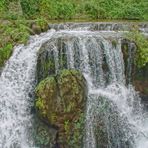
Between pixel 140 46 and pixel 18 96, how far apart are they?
3.99m

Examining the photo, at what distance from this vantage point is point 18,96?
1166cm

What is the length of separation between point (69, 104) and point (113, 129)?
5.45 feet

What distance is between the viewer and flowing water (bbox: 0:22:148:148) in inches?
447

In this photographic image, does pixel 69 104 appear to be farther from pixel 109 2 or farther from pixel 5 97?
pixel 109 2

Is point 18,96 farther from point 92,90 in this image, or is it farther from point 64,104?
point 92,90

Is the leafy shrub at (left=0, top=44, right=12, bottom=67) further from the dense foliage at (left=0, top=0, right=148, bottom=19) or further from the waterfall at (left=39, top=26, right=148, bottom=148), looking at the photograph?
the dense foliage at (left=0, top=0, right=148, bottom=19)

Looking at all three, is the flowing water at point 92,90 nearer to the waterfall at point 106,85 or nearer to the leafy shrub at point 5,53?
the waterfall at point 106,85

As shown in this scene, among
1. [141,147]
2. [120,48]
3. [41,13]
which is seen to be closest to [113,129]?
[141,147]

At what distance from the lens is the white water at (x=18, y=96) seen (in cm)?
1123

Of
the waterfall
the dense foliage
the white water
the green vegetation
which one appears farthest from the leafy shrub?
the dense foliage

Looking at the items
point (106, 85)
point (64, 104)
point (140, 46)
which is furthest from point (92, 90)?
point (140, 46)

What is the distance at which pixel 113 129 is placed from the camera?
11.6m

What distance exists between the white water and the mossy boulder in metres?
0.82

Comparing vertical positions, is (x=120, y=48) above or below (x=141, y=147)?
above
